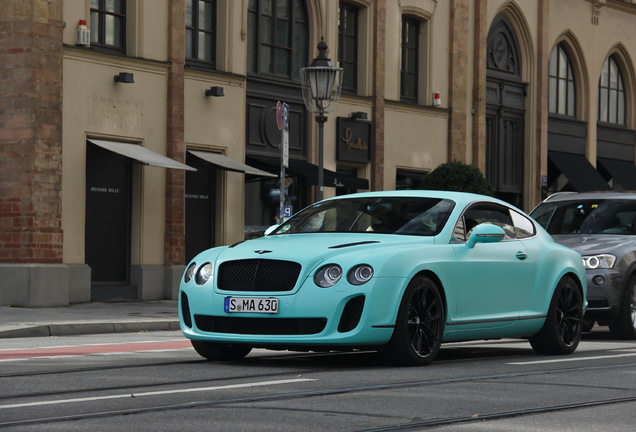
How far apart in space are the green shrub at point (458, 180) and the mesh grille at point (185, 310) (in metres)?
19.7

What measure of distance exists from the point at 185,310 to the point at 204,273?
1.33 ft

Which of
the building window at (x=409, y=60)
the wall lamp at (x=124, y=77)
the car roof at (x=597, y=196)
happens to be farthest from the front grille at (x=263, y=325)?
the building window at (x=409, y=60)

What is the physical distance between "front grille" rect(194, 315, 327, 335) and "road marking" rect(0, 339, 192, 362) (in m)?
2.17

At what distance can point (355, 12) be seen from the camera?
3172 cm

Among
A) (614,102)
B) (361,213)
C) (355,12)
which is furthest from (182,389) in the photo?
(614,102)

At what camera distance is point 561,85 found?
3962cm

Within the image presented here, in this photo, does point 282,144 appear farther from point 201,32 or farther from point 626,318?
point 626,318

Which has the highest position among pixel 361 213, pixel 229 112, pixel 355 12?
pixel 355 12

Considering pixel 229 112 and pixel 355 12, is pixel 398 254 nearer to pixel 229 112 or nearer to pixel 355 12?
pixel 229 112

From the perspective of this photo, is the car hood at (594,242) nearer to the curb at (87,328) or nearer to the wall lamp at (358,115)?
the curb at (87,328)

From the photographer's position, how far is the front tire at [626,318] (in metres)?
16.5

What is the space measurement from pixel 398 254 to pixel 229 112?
16.8m

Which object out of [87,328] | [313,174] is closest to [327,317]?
[87,328]

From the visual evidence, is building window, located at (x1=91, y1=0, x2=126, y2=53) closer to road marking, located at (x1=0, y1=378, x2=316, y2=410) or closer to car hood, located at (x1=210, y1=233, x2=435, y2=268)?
car hood, located at (x1=210, y1=233, x2=435, y2=268)
